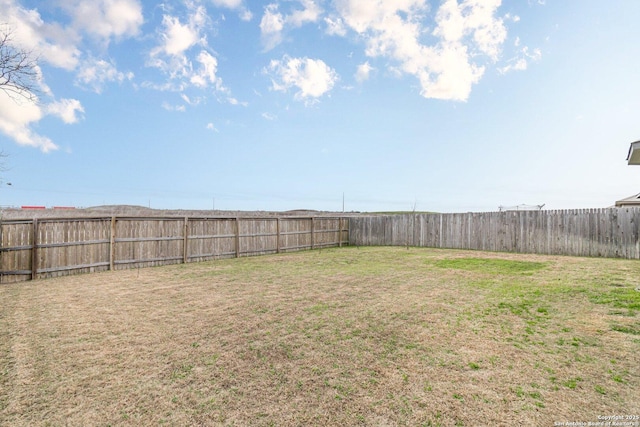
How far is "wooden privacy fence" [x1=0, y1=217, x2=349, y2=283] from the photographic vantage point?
24.7 feet

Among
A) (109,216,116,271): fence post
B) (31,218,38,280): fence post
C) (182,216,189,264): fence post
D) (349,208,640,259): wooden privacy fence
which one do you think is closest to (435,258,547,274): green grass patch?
(349,208,640,259): wooden privacy fence

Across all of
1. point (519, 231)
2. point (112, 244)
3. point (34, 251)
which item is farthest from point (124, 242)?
point (519, 231)

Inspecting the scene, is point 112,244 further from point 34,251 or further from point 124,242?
point 34,251

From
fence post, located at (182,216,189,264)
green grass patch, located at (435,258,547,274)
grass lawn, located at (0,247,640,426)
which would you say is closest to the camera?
grass lawn, located at (0,247,640,426)

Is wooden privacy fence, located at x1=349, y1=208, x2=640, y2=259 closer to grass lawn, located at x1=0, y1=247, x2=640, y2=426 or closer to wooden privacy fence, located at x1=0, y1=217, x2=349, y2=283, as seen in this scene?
wooden privacy fence, located at x1=0, y1=217, x2=349, y2=283

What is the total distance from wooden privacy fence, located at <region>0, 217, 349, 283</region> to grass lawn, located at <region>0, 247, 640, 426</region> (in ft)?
6.44

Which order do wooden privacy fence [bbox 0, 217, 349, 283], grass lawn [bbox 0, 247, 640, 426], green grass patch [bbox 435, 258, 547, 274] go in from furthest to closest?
green grass patch [bbox 435, 258, 547, 274], wooden privacy fence [bbox 0, 217, 349, 283], grass lawn [bbox 0, 247, 640, 426]

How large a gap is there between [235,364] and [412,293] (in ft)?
11.9

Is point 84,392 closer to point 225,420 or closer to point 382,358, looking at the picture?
point 225,420

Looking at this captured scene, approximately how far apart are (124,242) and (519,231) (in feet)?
47.5

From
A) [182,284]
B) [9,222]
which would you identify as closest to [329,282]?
[182,284]

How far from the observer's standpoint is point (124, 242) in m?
9.17

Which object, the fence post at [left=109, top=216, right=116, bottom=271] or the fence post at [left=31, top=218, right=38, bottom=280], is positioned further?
the fence post at [left=109, top=216, right=116, bottom=271]

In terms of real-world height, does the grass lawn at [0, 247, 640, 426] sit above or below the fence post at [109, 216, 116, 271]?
below
